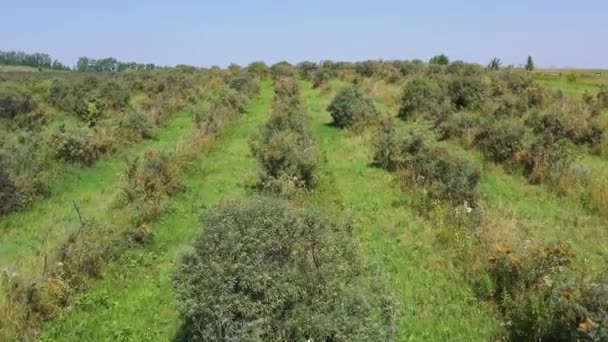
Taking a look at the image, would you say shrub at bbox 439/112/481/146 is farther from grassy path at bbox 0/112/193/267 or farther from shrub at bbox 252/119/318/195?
grassy path at bbox 0/112/193/267

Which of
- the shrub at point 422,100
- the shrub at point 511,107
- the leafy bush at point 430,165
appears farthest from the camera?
the shrub at point 422,100

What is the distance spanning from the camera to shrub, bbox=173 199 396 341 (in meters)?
6.21

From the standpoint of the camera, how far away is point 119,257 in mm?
10359

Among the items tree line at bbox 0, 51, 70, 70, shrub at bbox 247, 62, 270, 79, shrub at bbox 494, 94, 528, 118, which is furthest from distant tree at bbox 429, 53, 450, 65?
tree line at bbox 0, 51, 70, 70

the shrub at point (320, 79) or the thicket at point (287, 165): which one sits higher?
the shrub at point (320, 79)

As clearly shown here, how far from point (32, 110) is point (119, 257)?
72.4 ft

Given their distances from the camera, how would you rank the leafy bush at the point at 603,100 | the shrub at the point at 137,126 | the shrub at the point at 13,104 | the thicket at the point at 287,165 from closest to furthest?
1. the thicket at the point at 287,165
2. the shrub at the point at 137,126
3. the leafy bush at the point at 603,100
4. the shrub at the point at 13,104

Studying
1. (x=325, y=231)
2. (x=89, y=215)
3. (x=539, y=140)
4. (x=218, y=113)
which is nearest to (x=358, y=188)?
(x=539, y=140)

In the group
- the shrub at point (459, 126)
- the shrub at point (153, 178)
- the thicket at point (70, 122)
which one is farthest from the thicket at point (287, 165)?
the shrub at point (459, 126)

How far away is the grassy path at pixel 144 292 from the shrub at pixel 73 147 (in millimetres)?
4875

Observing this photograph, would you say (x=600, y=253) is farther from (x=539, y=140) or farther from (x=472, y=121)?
(x=472, y=121)

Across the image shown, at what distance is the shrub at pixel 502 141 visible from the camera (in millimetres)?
16828

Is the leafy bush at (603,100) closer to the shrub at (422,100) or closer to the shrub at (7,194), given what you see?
the shrub at (422,100)

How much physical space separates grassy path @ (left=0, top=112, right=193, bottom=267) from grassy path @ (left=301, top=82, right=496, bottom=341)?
5.73m
